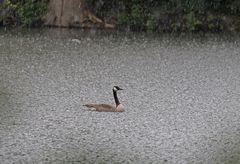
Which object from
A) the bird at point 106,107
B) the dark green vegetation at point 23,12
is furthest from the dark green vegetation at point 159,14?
the bird at point 106,107

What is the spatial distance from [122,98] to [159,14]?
15.5ft

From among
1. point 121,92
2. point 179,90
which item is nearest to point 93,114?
point 121,92

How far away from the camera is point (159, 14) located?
36.5 feet

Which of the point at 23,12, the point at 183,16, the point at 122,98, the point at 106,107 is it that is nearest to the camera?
the point at 106,107

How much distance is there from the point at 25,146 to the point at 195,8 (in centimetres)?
654

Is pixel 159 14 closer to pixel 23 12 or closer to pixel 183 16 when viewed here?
pixel 183 16

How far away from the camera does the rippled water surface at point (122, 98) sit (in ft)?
16.5

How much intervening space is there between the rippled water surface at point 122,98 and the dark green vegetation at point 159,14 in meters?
0.63

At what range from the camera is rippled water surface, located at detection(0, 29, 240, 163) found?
16.5ft

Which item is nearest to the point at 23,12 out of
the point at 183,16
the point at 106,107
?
the point at 183,16

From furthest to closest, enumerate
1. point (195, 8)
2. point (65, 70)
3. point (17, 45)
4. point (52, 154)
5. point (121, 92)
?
point (195, 8)
point (17, 45)
point (65, 70)
point (121, 92)
point (52, 154)

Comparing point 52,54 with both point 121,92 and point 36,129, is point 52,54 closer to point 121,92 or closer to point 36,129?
point 121,92

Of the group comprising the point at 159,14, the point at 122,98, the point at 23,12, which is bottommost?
the point at 122,98

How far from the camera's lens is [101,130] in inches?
218
